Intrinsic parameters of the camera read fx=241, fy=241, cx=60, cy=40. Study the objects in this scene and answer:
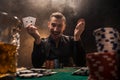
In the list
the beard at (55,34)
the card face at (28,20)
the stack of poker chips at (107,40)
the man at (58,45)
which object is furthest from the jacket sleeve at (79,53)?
Answer: the stack of poker chips at (107,40)

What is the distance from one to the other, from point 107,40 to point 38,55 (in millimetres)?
1461

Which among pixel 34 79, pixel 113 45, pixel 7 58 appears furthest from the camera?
pixel 34 79

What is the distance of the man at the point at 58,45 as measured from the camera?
2.28 m

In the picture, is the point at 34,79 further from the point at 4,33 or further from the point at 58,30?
the point at 58,30

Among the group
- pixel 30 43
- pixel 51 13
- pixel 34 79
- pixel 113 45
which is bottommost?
pixel 34 79

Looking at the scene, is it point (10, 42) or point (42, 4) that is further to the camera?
point (42, 4)

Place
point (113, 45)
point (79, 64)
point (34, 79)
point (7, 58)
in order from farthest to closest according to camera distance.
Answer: point (79, 64)
point (34, 79)
point (113, 45)
point (7, 58)

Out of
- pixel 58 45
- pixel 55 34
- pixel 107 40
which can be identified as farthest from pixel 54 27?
pixel 107 40

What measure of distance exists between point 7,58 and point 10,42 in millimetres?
51

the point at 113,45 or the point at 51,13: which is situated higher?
the point at 51,13

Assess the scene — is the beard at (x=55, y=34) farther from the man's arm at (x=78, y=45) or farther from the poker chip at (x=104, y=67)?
the poker chip at (x=104, y=67)

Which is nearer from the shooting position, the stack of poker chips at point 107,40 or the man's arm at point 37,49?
the stack of poker chips at point 107,40

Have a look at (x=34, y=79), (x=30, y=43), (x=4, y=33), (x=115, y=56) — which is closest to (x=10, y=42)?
(x=4, y=33)

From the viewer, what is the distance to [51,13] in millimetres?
2377
